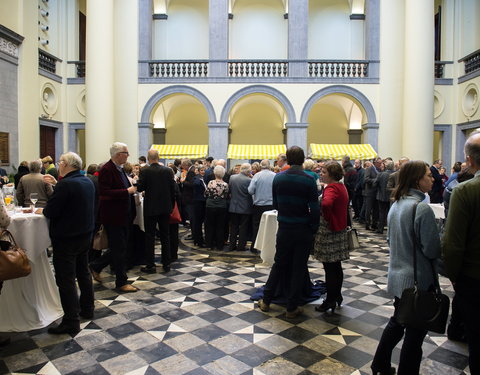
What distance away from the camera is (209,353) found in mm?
3549

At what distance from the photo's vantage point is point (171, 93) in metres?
15.1

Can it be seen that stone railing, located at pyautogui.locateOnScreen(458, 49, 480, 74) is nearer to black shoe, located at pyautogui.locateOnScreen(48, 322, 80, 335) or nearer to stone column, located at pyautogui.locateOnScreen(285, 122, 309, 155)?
stone column, located at pyautogui.locateOnScreen(285, 122, 309, 155)

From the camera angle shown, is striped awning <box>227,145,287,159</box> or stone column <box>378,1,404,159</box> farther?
stone column <box>378,1,404,159</box>

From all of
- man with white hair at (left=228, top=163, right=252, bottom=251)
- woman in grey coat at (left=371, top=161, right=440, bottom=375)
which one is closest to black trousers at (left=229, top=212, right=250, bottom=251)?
man with white hair at (left=228, top=163, right=252, bottom=251)

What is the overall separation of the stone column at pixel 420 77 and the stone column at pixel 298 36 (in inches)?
146

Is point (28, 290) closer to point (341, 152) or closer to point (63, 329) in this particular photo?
point (63, 329)

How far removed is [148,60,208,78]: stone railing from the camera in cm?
1524

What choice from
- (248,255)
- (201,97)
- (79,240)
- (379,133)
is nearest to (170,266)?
(248,255)

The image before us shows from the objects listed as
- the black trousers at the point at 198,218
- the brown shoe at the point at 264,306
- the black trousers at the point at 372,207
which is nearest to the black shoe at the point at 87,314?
the brown shoe at the point at 264,306

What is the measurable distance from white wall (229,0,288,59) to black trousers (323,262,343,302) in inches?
597

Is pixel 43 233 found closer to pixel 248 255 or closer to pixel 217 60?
pixel 248 255

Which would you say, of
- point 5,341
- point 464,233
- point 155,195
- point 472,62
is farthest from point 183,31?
point 464,233

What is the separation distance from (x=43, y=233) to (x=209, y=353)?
6.69 feet

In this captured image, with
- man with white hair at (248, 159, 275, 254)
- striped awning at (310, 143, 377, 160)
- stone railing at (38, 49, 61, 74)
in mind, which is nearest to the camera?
man with white hair at (248, 159, 275, 254)
